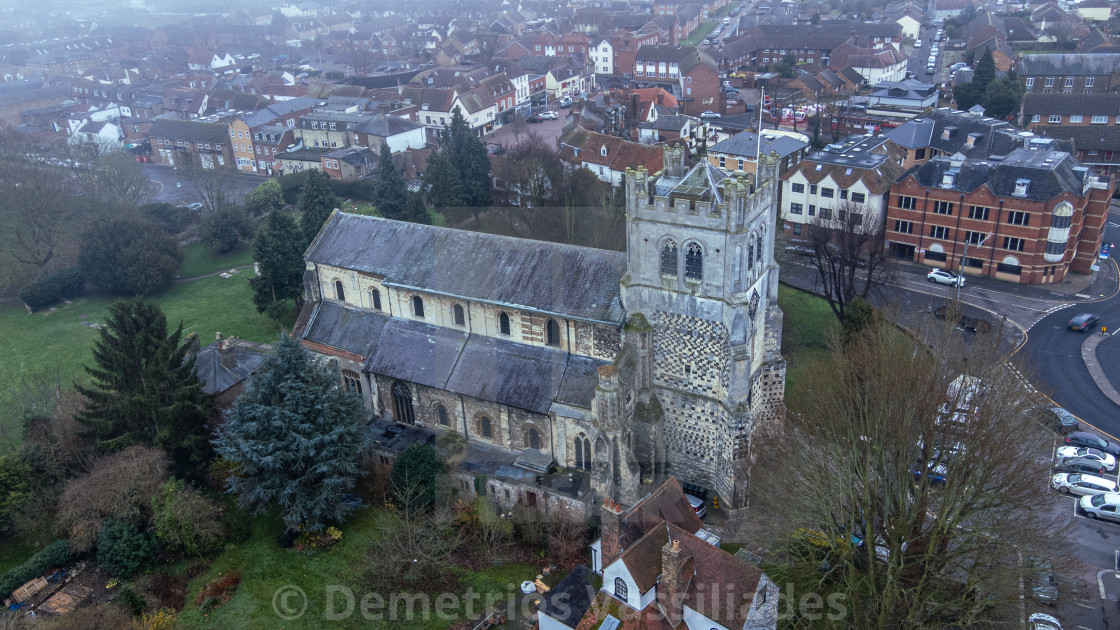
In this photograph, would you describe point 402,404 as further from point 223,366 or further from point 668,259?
point 668,259

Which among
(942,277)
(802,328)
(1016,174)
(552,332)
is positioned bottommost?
(802,328)

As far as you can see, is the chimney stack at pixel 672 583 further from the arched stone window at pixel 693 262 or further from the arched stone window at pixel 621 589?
the arched stone window at pixel 693 262

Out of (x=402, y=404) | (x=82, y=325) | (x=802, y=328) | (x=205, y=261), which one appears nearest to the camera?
(x=402, y=404)

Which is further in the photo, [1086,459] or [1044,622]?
[1086,459]

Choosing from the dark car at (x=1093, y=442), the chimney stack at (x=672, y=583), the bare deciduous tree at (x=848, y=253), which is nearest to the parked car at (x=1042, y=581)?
the chimney stack at (x=672, y=583)

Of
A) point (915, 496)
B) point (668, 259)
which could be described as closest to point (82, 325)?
point (668, 259)

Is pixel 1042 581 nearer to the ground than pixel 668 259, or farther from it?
nearer to the ground
